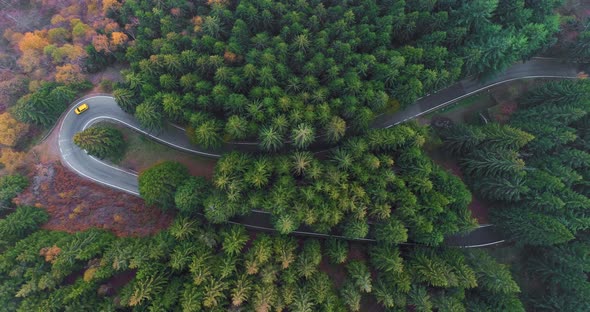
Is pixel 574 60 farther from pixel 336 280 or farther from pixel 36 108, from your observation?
pixel 36 108

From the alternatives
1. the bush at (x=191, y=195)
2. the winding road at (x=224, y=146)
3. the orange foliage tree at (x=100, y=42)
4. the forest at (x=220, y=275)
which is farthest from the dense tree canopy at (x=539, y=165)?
the orange foliage tree at (x=100, y=42)

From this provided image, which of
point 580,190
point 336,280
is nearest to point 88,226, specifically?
point 336,280

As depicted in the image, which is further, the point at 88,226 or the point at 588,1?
the point at 588,1

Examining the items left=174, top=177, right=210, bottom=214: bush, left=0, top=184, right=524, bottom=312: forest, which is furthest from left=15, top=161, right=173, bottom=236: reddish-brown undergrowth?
left=174, top=177, right=210, bottom=214: bush

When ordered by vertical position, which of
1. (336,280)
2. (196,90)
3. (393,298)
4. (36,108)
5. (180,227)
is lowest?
(336,280)

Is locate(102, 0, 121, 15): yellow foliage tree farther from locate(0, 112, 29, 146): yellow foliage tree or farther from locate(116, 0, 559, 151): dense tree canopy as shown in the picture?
locate(0, 112, 29, 146): yellow foliage tree
